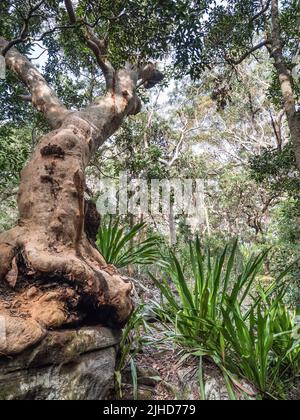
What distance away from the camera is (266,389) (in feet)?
7.32

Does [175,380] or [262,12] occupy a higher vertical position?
[262,12]

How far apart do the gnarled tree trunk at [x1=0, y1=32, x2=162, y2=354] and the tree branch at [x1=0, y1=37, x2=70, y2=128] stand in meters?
0.82

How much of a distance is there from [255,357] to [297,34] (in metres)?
4.98

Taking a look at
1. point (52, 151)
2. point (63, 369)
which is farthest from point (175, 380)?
point (52, 151)

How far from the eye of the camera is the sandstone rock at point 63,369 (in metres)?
1.67

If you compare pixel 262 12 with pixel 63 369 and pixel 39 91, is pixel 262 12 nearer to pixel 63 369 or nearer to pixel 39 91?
pixel 39 91

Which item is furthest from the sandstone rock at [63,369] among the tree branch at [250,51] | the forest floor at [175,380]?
the tree branch at [250,51]

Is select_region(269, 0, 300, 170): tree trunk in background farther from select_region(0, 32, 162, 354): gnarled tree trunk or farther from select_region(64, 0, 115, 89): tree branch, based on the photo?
select_region(0, 32, 162, 354): gnarled tree trunk

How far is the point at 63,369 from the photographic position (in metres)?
1.83

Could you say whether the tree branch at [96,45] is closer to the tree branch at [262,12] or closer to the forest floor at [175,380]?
the tree branch at [262,12]

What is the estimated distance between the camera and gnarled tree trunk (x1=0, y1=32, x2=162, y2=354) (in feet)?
6.33

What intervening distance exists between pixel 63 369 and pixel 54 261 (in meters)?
0.63

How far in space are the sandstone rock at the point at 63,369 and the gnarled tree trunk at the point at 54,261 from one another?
9 cm
